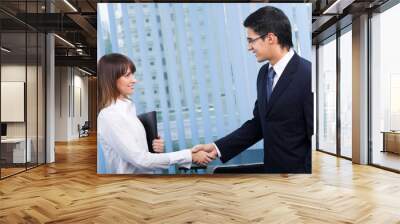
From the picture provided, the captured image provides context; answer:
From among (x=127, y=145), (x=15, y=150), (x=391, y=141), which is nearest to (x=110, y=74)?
(x=127, y=145)

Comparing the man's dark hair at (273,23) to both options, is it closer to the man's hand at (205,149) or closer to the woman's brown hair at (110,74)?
the man's hand at (205,149)

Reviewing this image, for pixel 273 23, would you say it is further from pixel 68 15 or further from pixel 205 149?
pixel 68 15

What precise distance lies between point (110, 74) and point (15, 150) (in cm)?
236

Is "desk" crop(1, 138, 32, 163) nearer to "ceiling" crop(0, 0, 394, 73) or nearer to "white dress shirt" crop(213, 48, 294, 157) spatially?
"ceiling" crop(0, 0, 394, 73)

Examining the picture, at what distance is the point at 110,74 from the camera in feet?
22.4

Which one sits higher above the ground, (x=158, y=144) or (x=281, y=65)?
(x=281, y=65)

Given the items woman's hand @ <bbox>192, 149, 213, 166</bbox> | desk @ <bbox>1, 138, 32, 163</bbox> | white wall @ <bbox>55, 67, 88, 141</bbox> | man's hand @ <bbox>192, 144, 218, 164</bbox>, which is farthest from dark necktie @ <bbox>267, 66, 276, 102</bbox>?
white wall @ <bbox>55, 67, 88, 141</bbox>

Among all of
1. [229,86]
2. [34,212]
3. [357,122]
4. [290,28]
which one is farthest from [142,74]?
[357,122]

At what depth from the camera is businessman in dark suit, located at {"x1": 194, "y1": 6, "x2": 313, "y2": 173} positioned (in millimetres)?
6664

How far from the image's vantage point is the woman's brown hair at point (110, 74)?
6750mm

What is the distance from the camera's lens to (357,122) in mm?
8789

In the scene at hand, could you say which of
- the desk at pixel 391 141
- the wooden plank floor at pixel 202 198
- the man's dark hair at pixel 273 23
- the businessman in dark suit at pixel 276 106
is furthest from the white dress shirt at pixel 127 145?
the desk at pixel 391 141

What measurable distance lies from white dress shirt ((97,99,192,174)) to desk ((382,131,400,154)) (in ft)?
12.9

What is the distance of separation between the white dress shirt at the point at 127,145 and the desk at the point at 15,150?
5.47ft
